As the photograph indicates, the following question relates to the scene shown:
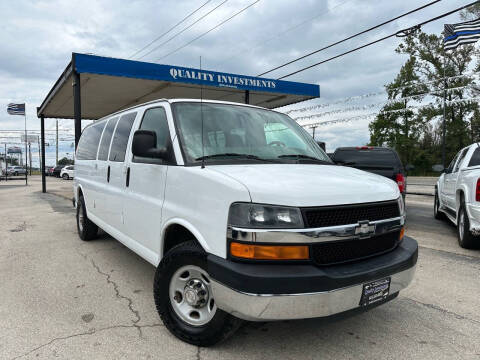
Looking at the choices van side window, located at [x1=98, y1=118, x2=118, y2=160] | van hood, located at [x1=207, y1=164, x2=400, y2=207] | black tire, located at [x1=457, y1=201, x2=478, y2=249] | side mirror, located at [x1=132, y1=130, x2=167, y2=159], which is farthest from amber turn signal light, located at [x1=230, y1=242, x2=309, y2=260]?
black tire, located at [x1=457, y1=201, x2=478, y2=249]

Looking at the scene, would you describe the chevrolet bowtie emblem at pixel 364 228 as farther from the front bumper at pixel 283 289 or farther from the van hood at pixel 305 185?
the front bumper at pixel 283 289

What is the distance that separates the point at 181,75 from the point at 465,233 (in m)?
8.33

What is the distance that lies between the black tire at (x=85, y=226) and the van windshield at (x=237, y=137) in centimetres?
356

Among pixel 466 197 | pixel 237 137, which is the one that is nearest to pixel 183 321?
pixel 237 137

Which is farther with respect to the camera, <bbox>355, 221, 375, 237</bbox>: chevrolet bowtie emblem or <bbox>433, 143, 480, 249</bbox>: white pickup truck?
<bbox>433, 143, 480, 249</bbox>: white pickup truck

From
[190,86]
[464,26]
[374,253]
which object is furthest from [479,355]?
[464,26]

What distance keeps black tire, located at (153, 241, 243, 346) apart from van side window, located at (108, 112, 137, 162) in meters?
1.73

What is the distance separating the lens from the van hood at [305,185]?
2232 mm

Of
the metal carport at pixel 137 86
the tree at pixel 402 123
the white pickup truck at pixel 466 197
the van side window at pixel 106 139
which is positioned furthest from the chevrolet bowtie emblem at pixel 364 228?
the tree at pixel 402 123

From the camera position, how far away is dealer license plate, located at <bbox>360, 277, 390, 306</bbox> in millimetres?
2355

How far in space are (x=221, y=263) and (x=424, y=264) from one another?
379 cm

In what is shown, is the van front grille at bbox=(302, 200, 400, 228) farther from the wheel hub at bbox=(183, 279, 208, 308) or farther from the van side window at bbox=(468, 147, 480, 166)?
the van side window at bbox=(468, 147, 480, 166)

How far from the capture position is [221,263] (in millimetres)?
2268

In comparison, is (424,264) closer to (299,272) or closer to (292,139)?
(292,139)
